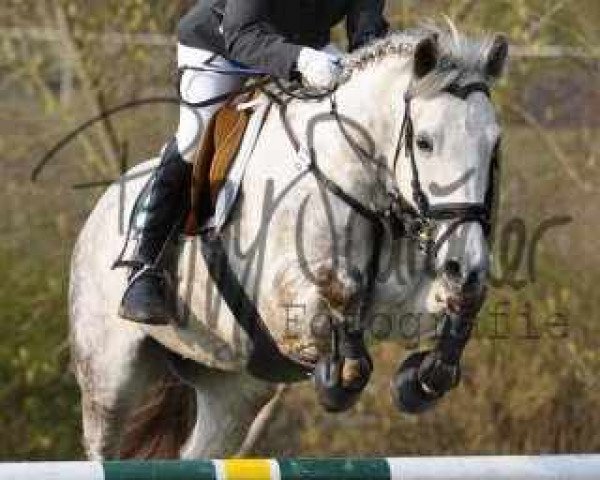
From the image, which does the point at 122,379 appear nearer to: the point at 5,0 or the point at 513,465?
the point at 513,465

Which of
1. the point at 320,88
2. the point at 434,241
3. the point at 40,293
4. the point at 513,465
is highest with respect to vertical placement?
the point at 320,88

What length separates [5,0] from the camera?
9758 millimetres

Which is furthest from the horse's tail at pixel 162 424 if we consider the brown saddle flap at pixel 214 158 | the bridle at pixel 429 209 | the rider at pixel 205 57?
the bridle at pixel 429 209

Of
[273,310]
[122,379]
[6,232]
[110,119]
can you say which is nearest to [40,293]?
[6,232]

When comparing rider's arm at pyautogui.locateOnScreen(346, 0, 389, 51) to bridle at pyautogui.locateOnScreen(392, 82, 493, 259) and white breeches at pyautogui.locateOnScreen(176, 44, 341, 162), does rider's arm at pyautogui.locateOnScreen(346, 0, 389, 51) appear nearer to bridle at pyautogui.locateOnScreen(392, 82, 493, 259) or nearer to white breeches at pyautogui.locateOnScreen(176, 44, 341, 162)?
white breeches at pyautogui.locateOnScreen(176, 44, 341, 162)

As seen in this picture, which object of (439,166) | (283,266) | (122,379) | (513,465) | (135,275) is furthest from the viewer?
(122,379)

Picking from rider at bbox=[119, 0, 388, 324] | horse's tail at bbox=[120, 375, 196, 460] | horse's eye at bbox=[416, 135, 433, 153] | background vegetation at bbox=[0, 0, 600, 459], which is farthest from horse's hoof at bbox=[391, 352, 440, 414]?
background vegetation at bbox=[0, 0, 600, 459]

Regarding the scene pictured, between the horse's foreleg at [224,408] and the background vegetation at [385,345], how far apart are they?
2.51 metres

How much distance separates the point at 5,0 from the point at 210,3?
3.57 meters

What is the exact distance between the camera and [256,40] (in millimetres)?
5855

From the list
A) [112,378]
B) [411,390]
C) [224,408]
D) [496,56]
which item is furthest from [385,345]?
[496,56]

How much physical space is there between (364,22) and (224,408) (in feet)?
5.42

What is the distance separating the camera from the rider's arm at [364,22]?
6211 mm

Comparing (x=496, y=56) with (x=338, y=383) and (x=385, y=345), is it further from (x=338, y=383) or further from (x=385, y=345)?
(x=385, y=345)
